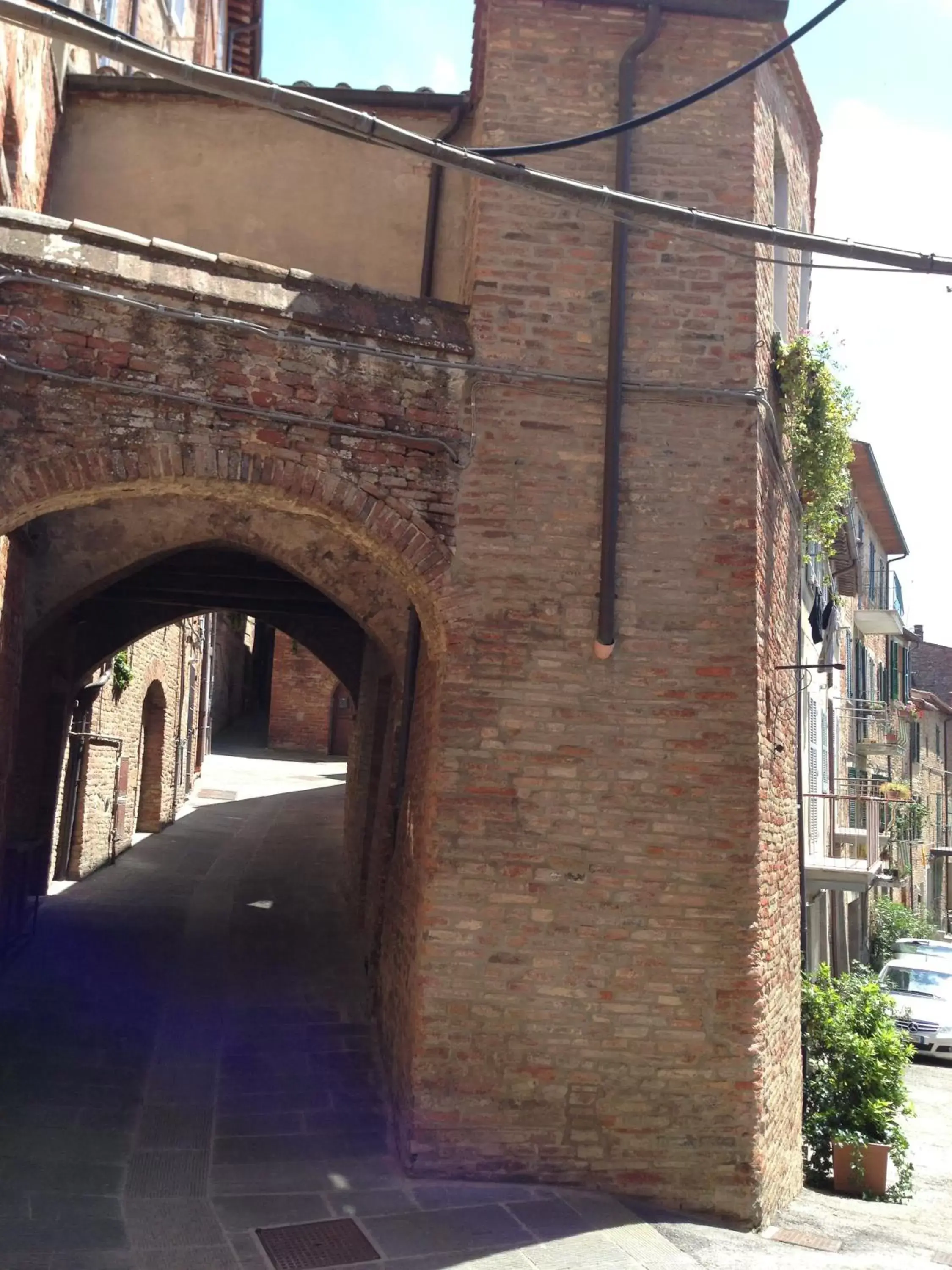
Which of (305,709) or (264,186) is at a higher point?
(264,186)

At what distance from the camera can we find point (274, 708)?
29516mm

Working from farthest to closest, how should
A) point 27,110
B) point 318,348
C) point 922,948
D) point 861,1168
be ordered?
1. point 922,948
2. point 27,110
3. point 861,1168
4. point 318,348

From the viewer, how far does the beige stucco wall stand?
886 cm

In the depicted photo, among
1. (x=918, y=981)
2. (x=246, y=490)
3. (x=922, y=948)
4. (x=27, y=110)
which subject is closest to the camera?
(x=246, y=490)

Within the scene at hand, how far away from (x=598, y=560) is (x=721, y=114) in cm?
316

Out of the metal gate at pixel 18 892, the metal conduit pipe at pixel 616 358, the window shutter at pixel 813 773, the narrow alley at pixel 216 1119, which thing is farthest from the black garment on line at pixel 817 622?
the metal gate at pixel 18 892

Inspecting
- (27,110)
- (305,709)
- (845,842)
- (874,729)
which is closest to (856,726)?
(874,729)

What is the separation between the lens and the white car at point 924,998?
51.1 feet

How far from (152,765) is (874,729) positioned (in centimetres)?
1537

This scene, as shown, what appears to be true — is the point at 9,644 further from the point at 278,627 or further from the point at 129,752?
the point at 129,752

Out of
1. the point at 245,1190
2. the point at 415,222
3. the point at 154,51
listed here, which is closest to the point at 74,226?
the point at 154,51

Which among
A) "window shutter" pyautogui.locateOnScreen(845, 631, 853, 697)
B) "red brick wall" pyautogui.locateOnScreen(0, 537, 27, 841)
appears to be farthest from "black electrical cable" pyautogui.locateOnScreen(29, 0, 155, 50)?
"window shutter" pyautogui.locateOnScreen(845, 631, 853, 697)

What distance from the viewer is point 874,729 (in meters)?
24.2

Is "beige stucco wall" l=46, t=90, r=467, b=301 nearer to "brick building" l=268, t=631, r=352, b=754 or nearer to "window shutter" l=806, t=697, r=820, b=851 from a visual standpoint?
"window shutter" l=806, t=697, r=820, b=851
